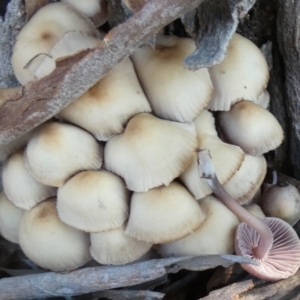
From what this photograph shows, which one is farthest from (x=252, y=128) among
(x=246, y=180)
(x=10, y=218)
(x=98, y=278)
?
(x=10, y=218)

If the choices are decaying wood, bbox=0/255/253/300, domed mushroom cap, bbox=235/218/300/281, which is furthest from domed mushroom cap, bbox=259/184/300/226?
decaying wood, bbox=0/255/253/300

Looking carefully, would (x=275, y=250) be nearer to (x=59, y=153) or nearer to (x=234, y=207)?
(x=234, y=207)

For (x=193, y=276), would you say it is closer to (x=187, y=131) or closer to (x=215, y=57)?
(x=187, y=131)

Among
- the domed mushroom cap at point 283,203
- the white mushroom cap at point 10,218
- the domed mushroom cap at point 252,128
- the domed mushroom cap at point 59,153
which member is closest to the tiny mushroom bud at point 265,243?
the domed mushroom cap at point 283,203

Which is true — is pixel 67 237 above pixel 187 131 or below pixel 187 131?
below

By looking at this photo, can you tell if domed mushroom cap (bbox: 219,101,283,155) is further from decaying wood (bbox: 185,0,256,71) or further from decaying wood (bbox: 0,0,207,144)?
decaying wood (bbox: 0,0,207,144)

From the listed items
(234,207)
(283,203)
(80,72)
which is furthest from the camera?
(283,203)

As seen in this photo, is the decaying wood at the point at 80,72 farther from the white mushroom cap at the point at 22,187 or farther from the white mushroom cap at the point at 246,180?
the white mushroom cap at the point at 246,180

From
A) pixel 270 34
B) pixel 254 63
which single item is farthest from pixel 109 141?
pixel 270 34
